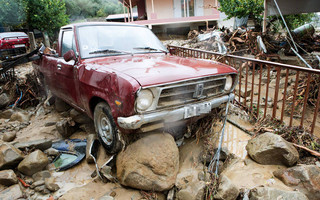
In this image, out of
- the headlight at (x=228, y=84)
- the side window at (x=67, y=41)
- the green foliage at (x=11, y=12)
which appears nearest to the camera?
the headlight at (x=228, y=84)

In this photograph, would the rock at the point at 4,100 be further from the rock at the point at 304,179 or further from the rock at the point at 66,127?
the rock at the point at 304,179

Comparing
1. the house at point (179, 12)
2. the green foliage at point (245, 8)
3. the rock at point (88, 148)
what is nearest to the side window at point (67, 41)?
the rock at point (88, 148)

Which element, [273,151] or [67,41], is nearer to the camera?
[273,151]

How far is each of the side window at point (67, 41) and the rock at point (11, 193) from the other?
6.97ft

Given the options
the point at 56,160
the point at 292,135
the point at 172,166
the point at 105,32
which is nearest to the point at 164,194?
the point at 172,166

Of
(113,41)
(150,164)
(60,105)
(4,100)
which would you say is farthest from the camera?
(4,100)

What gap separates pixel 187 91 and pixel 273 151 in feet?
4.31

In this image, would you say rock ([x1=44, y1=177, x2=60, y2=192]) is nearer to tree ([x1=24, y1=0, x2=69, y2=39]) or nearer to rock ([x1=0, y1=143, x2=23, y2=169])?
rock ([x1=0, y1=143, x2=23, y2=169])

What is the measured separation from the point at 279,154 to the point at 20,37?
1304cm

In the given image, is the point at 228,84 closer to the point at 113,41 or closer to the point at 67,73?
the point at 113,41

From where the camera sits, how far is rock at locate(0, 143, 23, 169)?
290 centimetres

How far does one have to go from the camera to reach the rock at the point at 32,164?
115 inches

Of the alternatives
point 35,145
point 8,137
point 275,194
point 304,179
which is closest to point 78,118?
point 35,145

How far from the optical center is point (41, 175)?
2963 millimetres
